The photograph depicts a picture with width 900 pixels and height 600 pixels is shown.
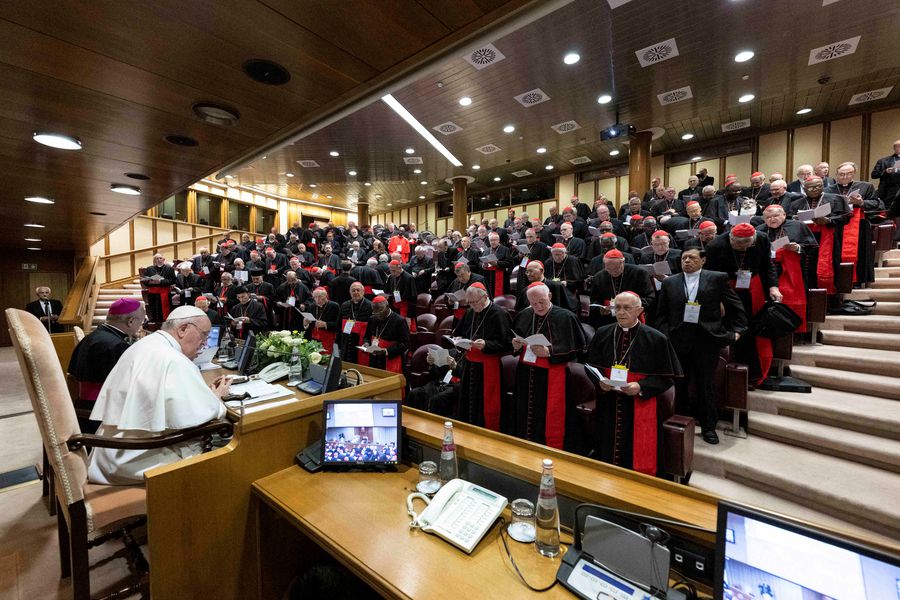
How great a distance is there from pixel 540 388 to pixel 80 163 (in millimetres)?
4401

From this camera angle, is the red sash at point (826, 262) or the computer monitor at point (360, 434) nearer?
the computer monitor at point (360, 434)

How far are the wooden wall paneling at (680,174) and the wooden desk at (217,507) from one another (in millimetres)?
13752

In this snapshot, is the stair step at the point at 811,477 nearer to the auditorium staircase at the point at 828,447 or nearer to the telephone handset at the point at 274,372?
the auditorium staircase at the point at 828,447

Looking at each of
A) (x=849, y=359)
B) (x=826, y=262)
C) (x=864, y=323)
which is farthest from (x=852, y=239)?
(x=849, y=359)

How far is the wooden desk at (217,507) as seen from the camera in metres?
1.57

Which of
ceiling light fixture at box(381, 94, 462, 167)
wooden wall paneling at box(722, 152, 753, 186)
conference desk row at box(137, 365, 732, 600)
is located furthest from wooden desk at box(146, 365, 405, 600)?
wooden wall paneling at box(722, 152, 753, 186)

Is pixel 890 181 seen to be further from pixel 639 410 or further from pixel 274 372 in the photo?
pixel 274 372

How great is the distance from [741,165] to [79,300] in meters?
16.7

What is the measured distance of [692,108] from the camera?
832cm

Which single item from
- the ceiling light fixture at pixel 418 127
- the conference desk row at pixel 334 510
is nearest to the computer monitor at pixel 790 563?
the conference desk row at pixel 334 510

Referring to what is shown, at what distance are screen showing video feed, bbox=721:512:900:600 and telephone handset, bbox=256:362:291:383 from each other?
304 cm

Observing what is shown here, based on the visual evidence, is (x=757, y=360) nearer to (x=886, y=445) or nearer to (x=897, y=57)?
(x=886, y=445)

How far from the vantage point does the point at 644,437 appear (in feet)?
9.52

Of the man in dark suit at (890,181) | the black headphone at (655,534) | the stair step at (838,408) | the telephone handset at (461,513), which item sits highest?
the man in dark suit at (890,181)
